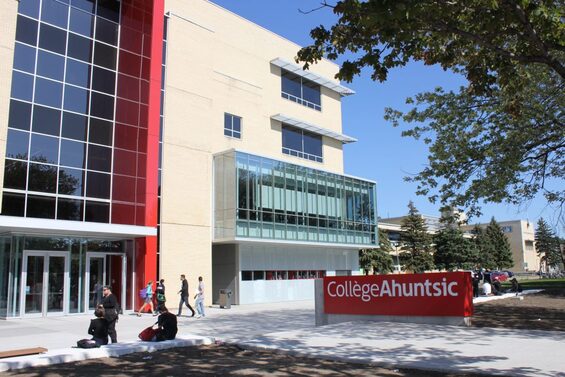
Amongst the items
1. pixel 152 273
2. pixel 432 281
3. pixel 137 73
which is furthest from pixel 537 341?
pixel 137 73

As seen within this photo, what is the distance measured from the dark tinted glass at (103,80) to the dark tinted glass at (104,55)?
31 centimetres

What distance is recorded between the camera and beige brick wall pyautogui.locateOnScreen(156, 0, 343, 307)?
27438 millimetres

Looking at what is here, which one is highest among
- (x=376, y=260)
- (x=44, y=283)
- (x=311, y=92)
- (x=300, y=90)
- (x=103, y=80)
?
(x=311, y=92)

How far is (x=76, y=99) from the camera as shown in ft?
77.8

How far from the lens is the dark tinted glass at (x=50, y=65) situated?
2253cm

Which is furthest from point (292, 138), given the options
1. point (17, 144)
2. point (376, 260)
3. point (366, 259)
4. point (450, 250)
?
point (450, 250)

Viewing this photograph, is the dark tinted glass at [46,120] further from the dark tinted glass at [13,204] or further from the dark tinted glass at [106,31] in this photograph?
the dark tinted glass at [106,31]

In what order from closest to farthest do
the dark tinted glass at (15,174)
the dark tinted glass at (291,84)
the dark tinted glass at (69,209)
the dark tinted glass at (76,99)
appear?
the dark tinted glass at (15,174)
the dark tinted glass at (69,209)
the dark tinted glass at (76,99)
the dark tinted glass at (291,84)

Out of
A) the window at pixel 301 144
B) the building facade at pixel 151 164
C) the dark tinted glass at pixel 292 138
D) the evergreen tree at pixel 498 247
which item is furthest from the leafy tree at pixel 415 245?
the evergreen tree at pixel 498 247

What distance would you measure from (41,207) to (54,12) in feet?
29.3

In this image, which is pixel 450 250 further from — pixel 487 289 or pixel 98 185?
pixel 98 185

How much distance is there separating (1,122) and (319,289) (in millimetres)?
14172

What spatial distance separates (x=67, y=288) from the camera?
22172 mm

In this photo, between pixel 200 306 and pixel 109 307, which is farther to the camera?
pixel 200 306
